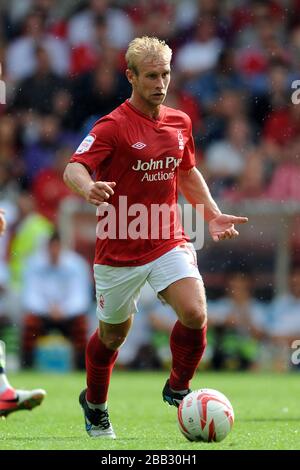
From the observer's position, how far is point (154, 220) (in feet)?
23.5

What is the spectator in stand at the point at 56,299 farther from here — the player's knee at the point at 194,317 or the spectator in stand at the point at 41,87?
the player's knee at the point at 194,317

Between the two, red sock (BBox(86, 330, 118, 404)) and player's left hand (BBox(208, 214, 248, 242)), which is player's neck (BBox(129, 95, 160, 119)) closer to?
player's left hand (BBox(208, 214, 248, 242))

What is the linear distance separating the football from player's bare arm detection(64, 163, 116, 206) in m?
1.23

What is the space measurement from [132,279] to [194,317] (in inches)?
17.4

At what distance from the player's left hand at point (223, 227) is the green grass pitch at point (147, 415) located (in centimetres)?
119

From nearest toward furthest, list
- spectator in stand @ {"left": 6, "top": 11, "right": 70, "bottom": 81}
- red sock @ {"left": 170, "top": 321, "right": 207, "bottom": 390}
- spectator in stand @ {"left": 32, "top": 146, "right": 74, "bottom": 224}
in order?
1. red sock @ {"left": 170, "top": 321, "right": 207, "bottom": 390}
2. spectator in stand @ {"left": 32, "top": 146, "right": 74, "bottom": 224}
3. spectator in stand @ {"left": 6, "top": 11, "right": 70, "bottom": 81}

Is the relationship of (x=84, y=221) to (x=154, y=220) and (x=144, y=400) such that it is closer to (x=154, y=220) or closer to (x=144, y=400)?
(x=144, y=400)

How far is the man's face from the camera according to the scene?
7.04m

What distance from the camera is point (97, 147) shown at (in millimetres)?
6938

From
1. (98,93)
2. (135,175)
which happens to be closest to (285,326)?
(98,93)

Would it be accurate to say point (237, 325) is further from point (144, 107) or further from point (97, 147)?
point (97, 147)

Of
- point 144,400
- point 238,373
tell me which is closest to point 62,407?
point 144,400

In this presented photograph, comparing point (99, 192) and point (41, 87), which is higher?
point (41, 87)

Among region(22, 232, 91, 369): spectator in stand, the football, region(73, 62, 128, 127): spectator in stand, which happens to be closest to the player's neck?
the football
